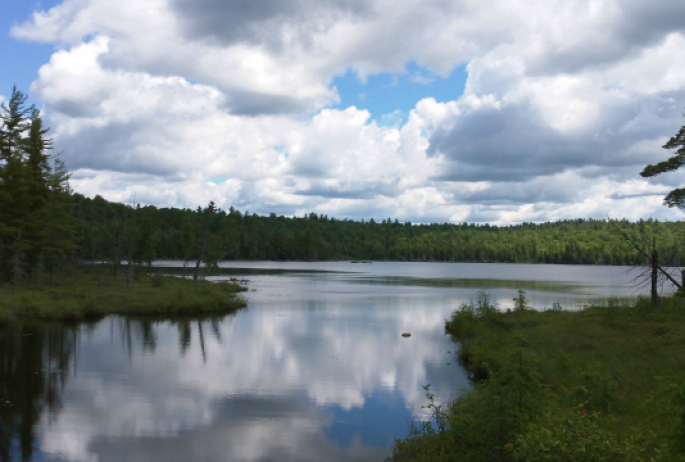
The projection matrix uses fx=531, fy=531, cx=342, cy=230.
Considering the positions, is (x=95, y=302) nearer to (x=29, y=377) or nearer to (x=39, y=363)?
(x=39, y=363)

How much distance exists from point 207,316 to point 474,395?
107 feet

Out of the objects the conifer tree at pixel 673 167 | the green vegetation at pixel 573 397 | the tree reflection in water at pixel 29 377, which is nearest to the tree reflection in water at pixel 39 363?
the tree reflection in water at pixel 29 377

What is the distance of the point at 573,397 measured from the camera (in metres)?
13.5

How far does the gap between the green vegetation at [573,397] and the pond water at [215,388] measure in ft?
7.82

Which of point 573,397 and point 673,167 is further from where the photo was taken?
point 673,167

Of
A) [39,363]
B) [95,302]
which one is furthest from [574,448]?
[95,302]

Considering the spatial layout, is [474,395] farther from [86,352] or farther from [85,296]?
[85,296]

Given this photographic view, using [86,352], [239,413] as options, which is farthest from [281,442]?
[86,352]

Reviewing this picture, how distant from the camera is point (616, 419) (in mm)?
11430

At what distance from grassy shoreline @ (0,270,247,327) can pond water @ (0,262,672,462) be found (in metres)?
2.10

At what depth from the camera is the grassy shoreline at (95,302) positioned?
34.9 metres

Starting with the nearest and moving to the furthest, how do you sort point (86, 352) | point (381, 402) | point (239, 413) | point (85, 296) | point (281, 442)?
point (281, 442)
point (239, 413)
point (381, 402)
point (86, 352)
point (85, 296)

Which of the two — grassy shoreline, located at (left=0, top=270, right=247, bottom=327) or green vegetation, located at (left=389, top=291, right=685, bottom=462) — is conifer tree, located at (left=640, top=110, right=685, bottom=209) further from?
grassy shoreline, located at (left=0, top=270, right=247, bottom=327)

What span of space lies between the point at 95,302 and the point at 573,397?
34455 mm
